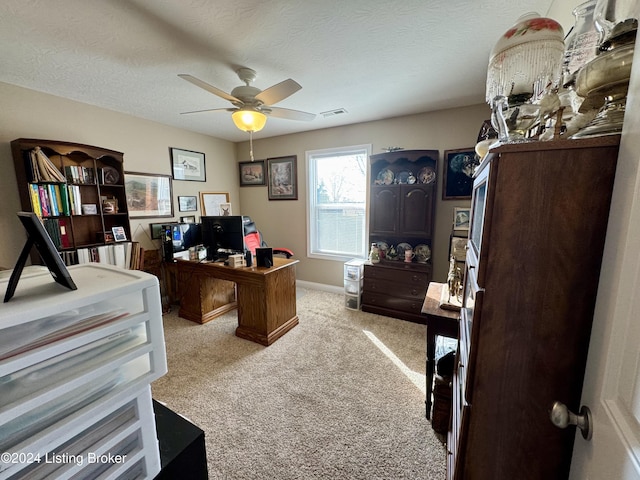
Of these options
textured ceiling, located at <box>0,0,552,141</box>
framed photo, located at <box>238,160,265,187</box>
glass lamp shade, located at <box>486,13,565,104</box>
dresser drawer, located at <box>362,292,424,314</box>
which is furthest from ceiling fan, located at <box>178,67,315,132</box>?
dresser drawer, located at <box>362,292,424,314</box>

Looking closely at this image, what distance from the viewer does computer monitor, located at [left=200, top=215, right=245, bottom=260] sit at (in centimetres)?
276

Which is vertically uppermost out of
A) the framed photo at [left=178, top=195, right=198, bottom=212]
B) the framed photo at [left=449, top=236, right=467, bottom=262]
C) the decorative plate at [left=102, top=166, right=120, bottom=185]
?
the decorative plate at [left=102, top=166, right=120, bottom=185]

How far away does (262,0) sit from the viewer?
1354 mm

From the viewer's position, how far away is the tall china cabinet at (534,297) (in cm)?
59

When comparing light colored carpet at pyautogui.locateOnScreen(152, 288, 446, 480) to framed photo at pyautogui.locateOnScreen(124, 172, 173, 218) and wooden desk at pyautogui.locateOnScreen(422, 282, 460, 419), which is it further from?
framed photo at pyautogui.locateOnScreen(124, 172, 173, 218)

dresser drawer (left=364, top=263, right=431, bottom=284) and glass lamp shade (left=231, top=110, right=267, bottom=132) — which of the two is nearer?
glass lamp shade (left=231, top=110, right=267, bottom=132)

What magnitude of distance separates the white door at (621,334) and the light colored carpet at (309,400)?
1176mm

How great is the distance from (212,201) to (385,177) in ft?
9.08

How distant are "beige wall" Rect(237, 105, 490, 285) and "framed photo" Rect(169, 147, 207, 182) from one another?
30.3 inches

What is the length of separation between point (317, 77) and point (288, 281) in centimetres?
196

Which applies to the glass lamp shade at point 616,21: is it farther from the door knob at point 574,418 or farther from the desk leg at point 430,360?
the desk leg at point 430,360

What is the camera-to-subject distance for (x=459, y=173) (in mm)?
2926

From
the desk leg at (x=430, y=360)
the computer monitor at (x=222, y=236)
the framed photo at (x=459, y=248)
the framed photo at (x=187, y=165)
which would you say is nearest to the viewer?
the desk leg at (x=430, y=360)

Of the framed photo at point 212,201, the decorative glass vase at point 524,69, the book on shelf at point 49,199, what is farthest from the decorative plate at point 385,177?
the book on shelf at point 49,199
